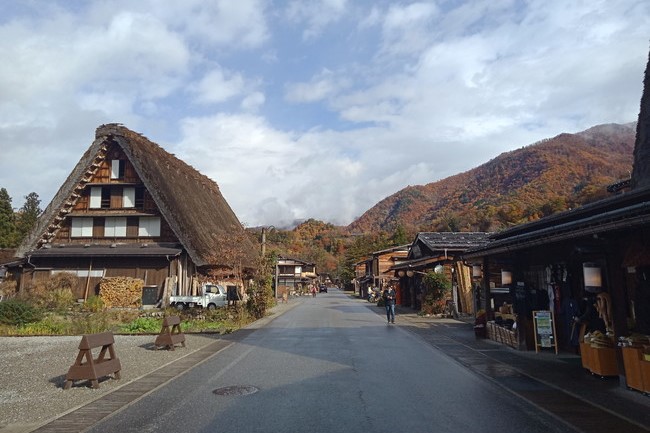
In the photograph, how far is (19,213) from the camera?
59.6m

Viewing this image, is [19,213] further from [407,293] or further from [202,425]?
[202,425]

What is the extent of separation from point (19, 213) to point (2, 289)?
4002 cm

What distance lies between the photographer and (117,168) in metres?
30.1

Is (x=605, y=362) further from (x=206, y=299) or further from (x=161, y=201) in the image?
(x=161, y=201)

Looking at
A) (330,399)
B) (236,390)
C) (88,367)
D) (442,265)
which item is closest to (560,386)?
(330,399)

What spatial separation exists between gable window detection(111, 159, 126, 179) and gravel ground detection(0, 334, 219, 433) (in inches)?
627

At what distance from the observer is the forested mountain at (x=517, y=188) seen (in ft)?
206

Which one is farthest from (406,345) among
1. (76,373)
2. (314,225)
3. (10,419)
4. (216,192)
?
(314,225)

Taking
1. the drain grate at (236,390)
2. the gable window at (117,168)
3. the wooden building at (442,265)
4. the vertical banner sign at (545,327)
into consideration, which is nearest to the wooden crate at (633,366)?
the vertical banner sign at (545,327)

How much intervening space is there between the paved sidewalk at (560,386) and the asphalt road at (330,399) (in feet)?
1.22

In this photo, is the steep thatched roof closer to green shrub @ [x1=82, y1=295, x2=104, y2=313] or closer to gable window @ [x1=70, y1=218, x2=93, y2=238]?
gable window @ [x1=70, y1=218, x2=93, y2=238]

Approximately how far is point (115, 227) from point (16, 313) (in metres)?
12.1

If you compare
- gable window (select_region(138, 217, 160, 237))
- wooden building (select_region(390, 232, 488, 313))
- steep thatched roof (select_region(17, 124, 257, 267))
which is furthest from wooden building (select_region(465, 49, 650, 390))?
gable window (select_region(138, 217, 160, 237))

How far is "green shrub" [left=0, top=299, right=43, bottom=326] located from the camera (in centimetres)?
1756
